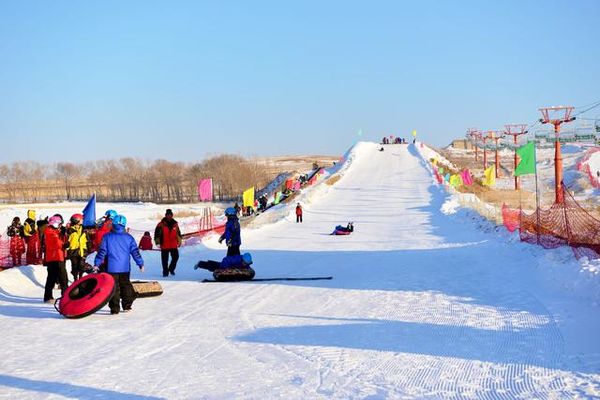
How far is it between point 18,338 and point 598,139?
38425 millimetres

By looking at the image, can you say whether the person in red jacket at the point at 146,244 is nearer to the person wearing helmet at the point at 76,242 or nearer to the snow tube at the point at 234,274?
the person wearing helmet at the point at 76,242

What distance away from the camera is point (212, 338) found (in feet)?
26.6

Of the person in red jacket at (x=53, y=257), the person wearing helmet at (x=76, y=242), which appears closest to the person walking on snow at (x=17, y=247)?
the person wearing helmet at (x=76, y=242)

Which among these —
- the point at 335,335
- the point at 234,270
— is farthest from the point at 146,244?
the point at 335,335

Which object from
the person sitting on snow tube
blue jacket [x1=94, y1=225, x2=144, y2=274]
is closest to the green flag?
the person sitting on snow tube

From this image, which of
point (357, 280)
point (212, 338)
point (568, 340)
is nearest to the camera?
point (568, 340)

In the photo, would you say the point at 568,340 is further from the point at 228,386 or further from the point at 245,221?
the point at 245,221

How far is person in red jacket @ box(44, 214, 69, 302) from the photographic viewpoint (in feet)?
36.7

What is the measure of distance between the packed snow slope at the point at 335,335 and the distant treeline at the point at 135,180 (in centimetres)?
9017

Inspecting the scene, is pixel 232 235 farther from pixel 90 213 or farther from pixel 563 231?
pixel 563 231

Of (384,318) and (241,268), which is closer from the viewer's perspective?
(384,318)

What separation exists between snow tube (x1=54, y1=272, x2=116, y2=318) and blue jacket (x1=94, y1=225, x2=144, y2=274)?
0.28 meters

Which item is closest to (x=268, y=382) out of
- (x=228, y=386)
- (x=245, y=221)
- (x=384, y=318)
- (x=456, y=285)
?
(x=228, y=386)

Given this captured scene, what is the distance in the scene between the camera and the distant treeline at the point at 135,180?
4402 inches
